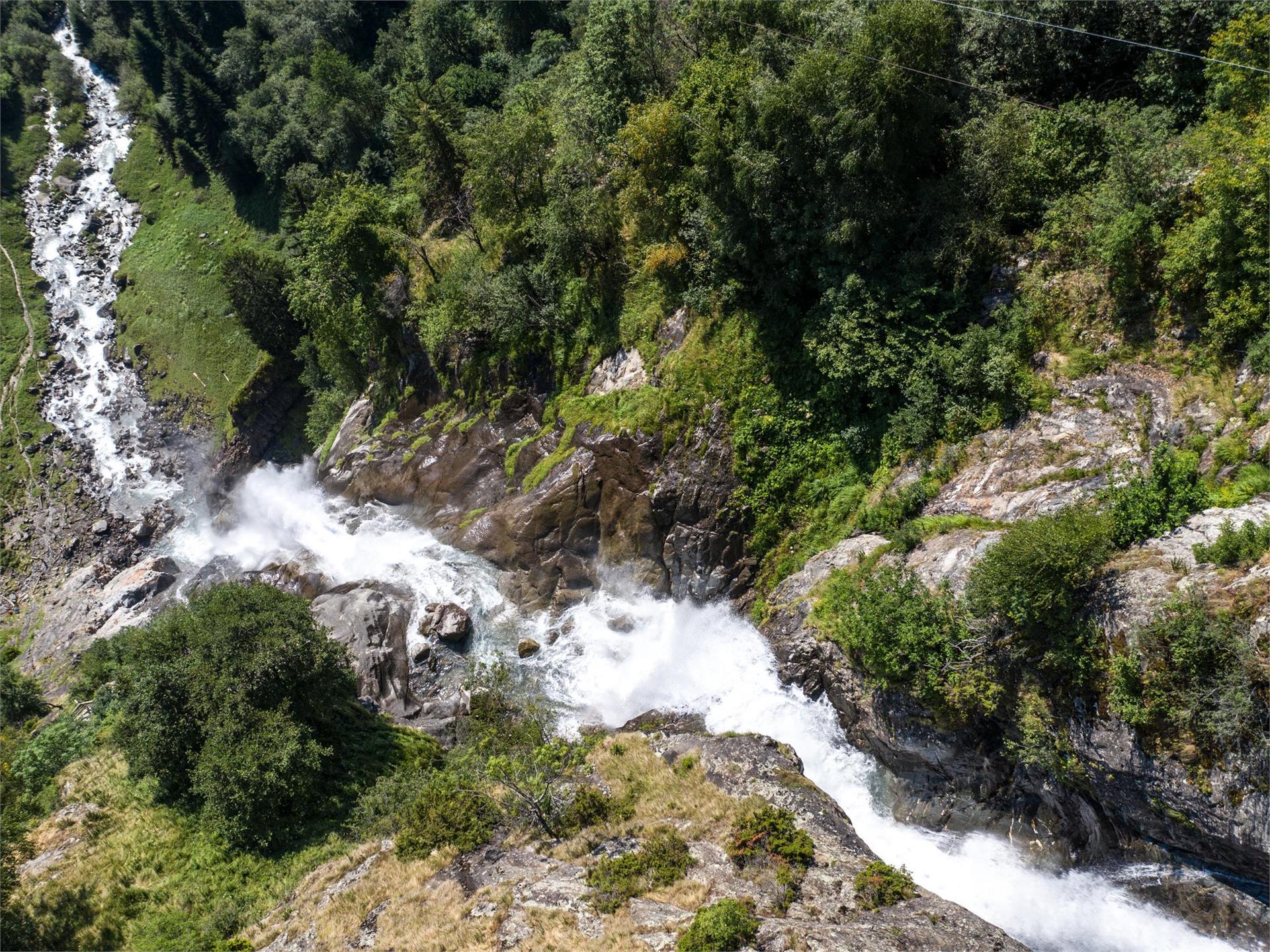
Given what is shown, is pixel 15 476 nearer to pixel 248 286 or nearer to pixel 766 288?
pixel 248 286

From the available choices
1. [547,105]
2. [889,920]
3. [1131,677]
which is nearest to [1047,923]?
[889,920]

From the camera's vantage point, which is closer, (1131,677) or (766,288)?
(1131,677)

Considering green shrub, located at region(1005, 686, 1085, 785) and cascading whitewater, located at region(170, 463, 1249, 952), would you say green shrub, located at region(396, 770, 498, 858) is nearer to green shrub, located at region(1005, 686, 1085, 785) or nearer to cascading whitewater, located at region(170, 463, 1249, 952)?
cascading whitewater, located at region(170, 463, 1249, 952)

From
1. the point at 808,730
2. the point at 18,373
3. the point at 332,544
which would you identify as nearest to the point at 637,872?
the point at 808,730

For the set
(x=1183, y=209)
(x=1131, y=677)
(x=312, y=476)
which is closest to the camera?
(x=1131, y=677)

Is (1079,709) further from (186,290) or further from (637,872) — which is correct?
(186,290)
